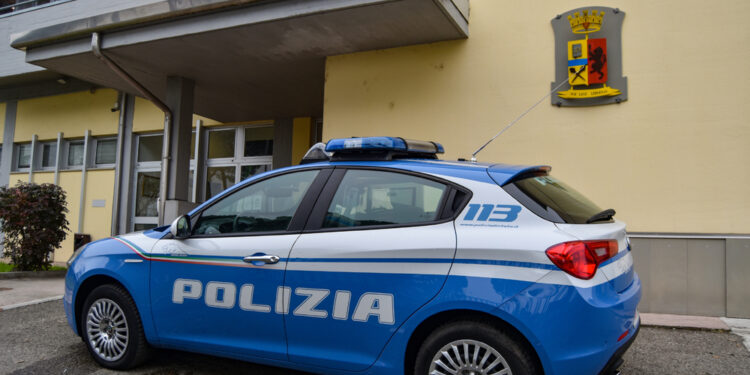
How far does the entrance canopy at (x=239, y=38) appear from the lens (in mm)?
6141

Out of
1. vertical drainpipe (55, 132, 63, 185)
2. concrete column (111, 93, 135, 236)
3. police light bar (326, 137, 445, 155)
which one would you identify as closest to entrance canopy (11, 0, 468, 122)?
police light bar (326, 137, 445, 155)

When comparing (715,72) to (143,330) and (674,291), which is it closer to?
(674,291)

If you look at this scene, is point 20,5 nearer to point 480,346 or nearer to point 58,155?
point 58,155

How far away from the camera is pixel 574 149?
620cm

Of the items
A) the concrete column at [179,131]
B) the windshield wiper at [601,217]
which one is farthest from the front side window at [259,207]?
the concrete column at [179,131]

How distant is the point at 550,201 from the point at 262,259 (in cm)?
177

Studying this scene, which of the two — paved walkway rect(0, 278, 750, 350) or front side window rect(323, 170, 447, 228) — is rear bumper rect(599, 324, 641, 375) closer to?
front side window rect(323, 170, 447, 228)

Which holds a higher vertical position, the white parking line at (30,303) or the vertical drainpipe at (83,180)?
the vertical drainpipe at (83,180)

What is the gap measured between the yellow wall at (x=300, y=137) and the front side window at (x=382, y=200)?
310 inches

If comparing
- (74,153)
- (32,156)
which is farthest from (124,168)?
(32,156)

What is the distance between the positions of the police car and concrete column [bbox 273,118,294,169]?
7.25 metres

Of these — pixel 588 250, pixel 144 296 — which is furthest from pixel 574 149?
pixel 144 296

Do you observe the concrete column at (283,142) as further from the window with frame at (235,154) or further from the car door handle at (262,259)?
the car door handle at (262,259)

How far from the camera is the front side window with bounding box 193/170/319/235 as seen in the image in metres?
3.31
